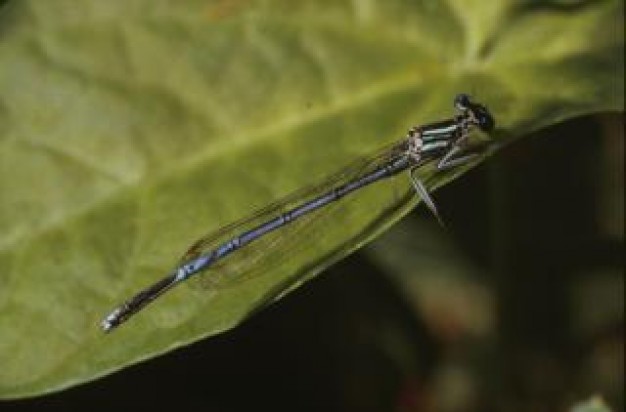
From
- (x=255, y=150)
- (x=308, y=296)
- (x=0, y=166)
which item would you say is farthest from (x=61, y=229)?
(x=308, y=296)

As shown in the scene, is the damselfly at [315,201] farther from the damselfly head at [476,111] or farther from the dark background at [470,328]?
the dark background at [470,328]

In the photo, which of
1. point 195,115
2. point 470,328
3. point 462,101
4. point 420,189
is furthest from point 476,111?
point 470,328

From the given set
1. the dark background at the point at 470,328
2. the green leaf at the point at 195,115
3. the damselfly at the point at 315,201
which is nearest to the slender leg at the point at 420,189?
the damselfly at the point at 315,201

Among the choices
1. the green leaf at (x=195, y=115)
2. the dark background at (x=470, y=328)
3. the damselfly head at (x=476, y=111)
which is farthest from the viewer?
the dark background at (x=470, y=328)

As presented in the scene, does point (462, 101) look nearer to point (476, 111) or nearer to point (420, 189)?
point (476, 111)

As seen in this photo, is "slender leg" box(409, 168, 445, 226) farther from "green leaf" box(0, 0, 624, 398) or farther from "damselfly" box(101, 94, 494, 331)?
"green leaf" box(0, 0, 624, 398)

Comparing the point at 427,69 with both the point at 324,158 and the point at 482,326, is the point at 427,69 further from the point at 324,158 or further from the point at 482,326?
the point at 482,326
